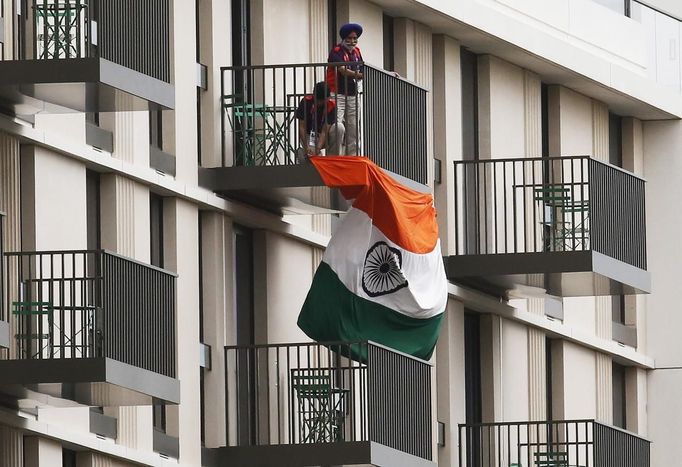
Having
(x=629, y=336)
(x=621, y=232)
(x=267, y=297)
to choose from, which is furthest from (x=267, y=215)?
(x=629, y=336)

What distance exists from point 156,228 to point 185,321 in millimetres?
1141

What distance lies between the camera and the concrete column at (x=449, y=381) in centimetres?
4728

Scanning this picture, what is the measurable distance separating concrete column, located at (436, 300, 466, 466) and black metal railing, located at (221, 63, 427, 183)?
4783mm

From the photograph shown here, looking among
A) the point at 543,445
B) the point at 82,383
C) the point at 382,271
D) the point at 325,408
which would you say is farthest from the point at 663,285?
the point at 82,383

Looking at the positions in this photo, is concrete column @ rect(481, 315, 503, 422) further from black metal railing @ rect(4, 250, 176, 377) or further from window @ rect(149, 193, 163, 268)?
black metal railing @ rect(4, 250, 176, 377)

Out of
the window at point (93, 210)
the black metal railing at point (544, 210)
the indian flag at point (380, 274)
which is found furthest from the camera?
the black metal railing at point (544, 210)

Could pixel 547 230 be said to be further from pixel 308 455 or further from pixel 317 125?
pixel 308 455

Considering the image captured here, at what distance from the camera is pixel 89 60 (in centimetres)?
3638

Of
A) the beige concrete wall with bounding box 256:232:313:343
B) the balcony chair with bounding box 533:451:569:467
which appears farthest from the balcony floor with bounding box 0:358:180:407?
the balcony chair with bounding box 533:451:569:467

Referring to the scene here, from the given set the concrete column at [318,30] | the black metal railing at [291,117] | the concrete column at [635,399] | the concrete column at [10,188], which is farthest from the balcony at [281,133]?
the concrete column at [635,399]

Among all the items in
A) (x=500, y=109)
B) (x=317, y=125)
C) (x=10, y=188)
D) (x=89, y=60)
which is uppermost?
(x=89, y=60)

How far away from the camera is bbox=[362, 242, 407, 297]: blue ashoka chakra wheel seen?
43281 mm

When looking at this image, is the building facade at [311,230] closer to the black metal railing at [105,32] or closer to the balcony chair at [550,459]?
the black metal railing at [105,32]

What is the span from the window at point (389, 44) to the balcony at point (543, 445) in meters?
5.05
